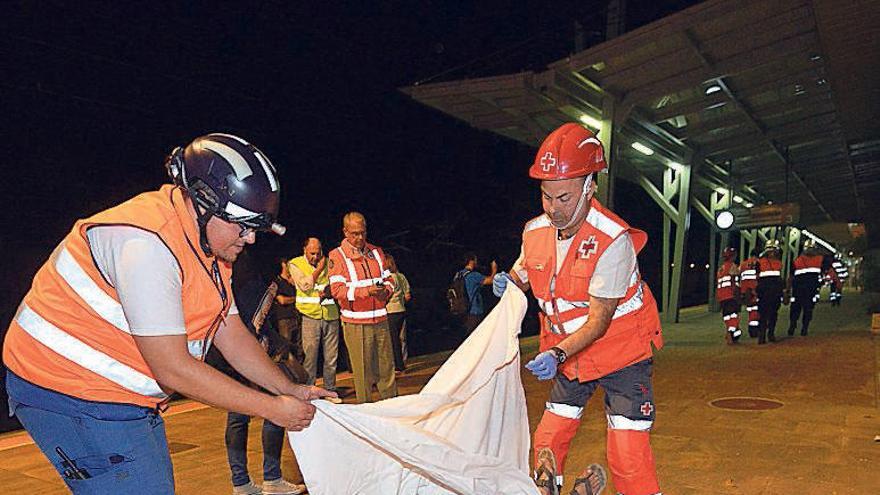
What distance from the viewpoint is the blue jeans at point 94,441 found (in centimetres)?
206

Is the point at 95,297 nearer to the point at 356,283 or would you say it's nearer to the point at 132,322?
the point at 132,322

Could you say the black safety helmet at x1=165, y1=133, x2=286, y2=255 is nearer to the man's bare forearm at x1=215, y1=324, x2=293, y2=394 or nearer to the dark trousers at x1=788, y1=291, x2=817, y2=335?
the man's bare forearm at x1=215, y1=324, x2=293, y2=394

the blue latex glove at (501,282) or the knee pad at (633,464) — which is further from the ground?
the blue latex glove at (501,282)

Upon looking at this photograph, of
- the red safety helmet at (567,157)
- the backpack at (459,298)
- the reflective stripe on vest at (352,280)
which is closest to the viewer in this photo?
the red safety helmet at (567,157)

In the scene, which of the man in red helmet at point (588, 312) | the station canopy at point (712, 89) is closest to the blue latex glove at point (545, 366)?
the man in red helmet at point (588, 312)

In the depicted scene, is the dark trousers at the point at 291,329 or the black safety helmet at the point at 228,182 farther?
A: the dark trousers at the point at 291,329

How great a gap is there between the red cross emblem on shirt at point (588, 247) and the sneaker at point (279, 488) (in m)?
2.85

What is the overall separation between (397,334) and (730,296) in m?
7.54

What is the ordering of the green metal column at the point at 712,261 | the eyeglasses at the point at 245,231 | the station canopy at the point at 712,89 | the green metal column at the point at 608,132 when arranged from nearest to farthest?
the eyeglasses at the point at 245,231
the station canopy at the point at 712,89
the green metal column at the point at 608,132
the green metal column at the point at 712,261

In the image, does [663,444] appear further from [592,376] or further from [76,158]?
[76,158]

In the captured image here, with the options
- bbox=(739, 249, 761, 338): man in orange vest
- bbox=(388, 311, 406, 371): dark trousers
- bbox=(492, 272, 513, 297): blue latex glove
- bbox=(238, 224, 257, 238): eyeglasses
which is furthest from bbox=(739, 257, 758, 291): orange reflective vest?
bbox=(238, 224, 257, 238): eyeglasses

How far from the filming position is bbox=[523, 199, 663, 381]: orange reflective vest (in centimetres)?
349

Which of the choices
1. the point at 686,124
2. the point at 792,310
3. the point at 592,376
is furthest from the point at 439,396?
the point at 686,124

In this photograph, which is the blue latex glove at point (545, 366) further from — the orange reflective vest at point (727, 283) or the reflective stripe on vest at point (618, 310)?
the orange reflective vest at point (727, 283)
